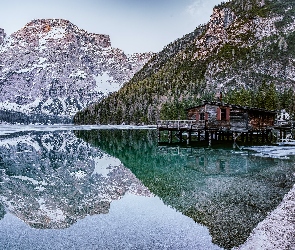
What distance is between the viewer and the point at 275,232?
15.9 m

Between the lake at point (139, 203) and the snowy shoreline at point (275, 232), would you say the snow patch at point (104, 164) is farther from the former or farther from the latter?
the snowy shoreline at point (275, 232)

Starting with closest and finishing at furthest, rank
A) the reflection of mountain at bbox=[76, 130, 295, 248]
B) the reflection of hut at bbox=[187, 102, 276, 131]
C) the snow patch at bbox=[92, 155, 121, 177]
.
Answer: the reflection of mountain at bbox=[76, 130, 295, 248], the snow patch at bbox=[92, 155, 121, 177], the reflection of hut at bbox=[187, 102, 276, 131]

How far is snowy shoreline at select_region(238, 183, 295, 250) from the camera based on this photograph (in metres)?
14.4

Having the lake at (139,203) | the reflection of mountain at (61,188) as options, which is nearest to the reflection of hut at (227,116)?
the lake at (139,203)

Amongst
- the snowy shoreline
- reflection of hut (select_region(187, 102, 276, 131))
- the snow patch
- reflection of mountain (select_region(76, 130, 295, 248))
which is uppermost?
reflection of hut (select_region(187, 102, 276, 131))

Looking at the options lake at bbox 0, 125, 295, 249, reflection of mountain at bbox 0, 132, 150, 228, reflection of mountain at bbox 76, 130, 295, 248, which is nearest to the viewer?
lake at bbox 0, 125, 295, 249

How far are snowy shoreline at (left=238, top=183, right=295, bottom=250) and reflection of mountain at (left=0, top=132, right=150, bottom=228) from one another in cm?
950

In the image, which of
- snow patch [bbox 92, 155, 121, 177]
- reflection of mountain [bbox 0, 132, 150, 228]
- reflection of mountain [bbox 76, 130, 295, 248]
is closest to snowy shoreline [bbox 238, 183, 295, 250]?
reflection of mountain [bbox 76, 130, 295, 248]

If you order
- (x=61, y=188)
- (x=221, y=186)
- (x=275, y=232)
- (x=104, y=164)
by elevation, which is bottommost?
(x=104, y=164)

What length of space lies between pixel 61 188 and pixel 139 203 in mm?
8001

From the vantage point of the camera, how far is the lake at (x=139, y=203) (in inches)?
649

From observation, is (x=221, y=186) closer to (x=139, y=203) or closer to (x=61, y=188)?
(x=139, y=203)

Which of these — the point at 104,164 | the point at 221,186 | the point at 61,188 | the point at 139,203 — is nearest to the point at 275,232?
the point at 139,203

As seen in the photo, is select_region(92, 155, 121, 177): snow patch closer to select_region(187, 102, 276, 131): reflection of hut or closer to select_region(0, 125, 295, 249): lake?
select_region(0, 125, 295, 249): lake
